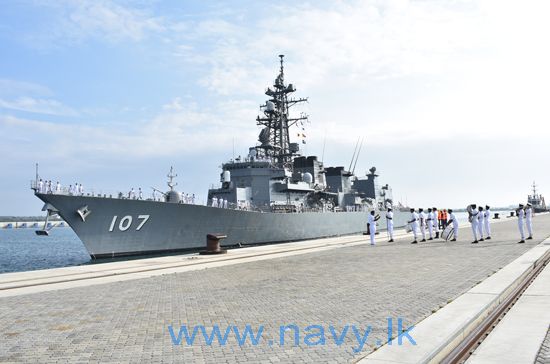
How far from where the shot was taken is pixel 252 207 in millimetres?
26484

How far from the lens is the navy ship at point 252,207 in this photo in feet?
60.2

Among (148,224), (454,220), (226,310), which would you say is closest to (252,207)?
(148,224)

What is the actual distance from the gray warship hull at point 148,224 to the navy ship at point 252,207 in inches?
1.6

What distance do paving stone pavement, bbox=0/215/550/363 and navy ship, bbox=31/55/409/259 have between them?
10336 millimetres

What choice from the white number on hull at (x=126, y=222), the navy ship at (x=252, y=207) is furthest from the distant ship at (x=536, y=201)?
the white number on hull at (x=126, y=222)

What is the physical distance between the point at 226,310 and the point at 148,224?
14.7m

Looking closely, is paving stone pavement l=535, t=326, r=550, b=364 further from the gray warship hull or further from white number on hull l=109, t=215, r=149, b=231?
white number on hull l=109, t=215, r=149, b=231

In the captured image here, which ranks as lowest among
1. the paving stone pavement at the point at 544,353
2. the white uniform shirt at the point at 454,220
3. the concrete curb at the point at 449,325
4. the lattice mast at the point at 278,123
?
the paving stone pavement at the point at 544,353

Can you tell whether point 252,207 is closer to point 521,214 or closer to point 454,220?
point 454,220

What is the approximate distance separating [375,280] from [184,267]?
17.0 ft

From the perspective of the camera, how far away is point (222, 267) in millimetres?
10609

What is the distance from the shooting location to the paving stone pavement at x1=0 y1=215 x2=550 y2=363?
380 cm

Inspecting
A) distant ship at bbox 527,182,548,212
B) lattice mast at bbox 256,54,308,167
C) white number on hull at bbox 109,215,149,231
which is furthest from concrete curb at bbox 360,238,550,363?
distant ship at bbox 527,182,548,212

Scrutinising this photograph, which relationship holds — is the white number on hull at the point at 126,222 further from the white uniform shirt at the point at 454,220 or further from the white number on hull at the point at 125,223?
the white uniform shirt at the point at 454,220
